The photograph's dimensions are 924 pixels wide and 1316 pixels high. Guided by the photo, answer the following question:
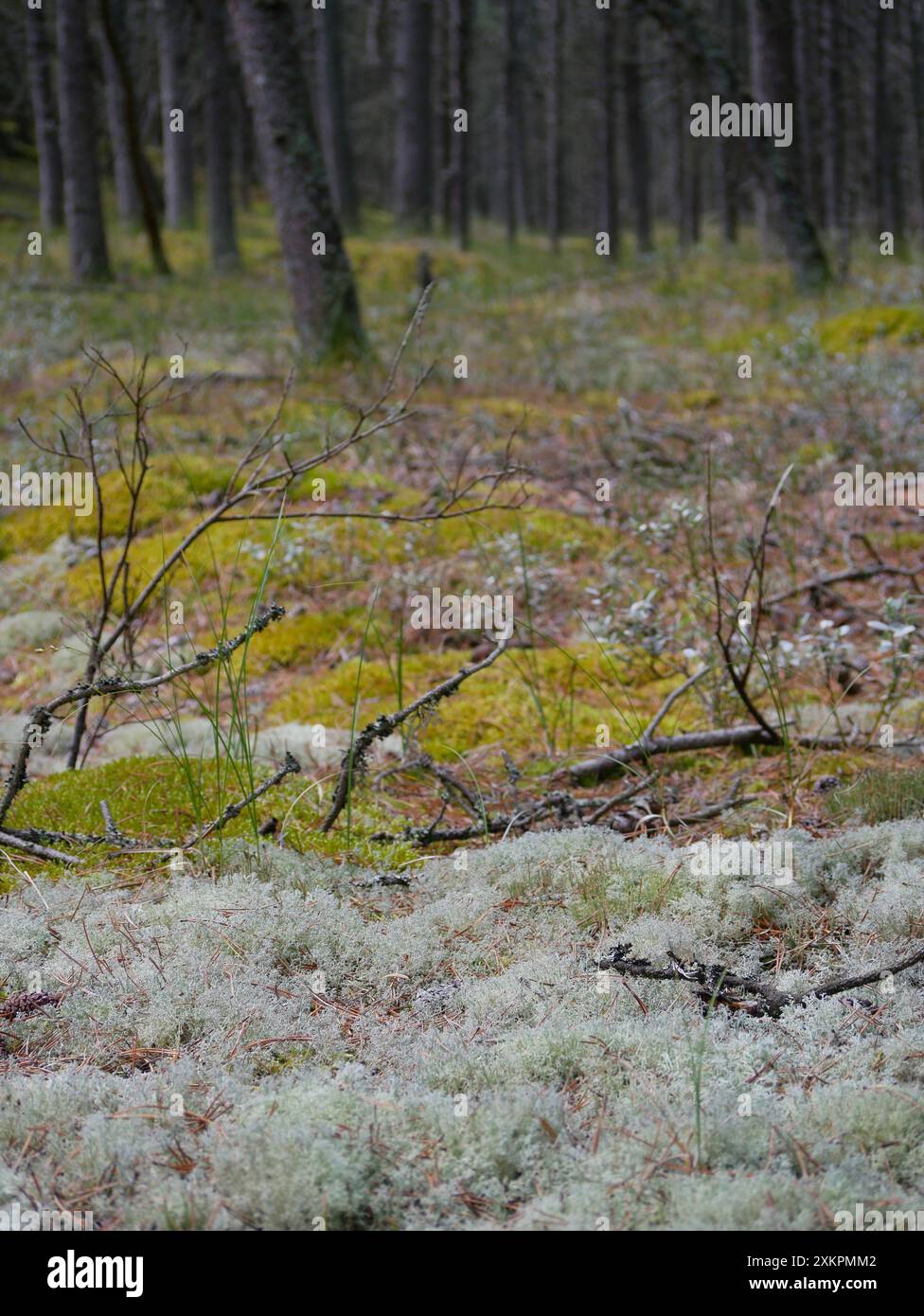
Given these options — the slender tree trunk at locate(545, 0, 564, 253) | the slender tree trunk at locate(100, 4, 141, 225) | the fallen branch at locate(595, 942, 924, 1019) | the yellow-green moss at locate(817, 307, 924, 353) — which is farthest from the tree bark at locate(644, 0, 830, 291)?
the slender tree trunk at locate(545, 0, 564, 253)

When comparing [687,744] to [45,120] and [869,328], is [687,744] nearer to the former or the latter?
[869,328]

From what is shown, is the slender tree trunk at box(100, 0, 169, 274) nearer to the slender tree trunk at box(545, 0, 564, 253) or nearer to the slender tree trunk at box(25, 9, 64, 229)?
the slender tree trunk at box(25, 9, 64, 229)

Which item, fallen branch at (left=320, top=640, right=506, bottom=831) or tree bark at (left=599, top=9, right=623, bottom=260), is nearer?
fallen branch at (left=320, top=640, right=506, bottom=831)

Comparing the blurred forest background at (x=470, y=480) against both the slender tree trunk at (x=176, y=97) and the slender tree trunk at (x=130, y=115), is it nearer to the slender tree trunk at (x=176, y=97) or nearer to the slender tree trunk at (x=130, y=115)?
the slender tree trunk at (x=130, y=115)

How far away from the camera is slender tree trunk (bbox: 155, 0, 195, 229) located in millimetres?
22500

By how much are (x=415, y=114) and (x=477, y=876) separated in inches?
1126

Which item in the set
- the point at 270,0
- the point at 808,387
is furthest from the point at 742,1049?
the point at 270,0

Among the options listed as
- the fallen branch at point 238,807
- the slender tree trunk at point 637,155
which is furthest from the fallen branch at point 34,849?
the slender tree trunk at point 637,155

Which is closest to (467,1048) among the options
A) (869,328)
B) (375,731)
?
(375,731)

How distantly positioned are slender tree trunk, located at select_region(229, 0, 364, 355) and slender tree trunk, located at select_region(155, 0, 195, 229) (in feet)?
38.0

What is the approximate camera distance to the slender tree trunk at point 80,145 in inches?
607

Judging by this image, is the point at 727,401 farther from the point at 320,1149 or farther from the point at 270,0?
the point at 320,1149

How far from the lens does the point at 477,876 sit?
9.92 feet

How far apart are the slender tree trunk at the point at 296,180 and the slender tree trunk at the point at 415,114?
19054mm
